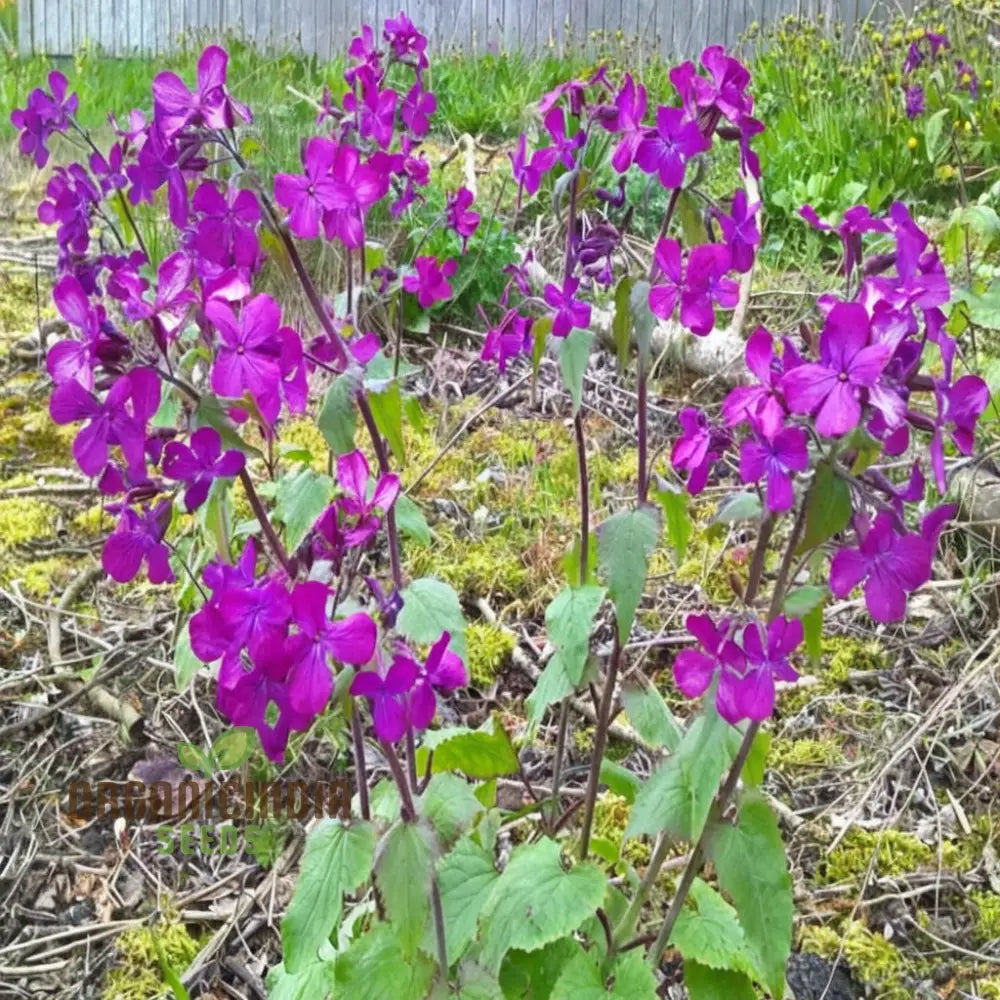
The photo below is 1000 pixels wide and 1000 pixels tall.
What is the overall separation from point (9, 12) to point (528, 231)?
908cm

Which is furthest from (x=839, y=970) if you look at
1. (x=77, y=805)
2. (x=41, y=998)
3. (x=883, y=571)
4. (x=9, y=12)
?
(x=9, y=12)

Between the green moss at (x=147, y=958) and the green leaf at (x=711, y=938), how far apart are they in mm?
762

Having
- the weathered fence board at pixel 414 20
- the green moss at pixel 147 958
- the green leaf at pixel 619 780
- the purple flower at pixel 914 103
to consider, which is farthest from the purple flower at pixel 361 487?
the weathered fence board at pixel 414 20

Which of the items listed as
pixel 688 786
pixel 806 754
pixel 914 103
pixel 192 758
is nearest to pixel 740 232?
pixel 688 786

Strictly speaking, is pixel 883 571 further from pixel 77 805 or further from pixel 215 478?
pixel 77 805

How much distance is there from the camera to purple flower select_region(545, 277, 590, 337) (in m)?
1.19

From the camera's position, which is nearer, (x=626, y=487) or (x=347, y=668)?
(x=347, y=668)

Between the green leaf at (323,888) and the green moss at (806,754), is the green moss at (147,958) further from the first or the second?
the green moss at (806,754)

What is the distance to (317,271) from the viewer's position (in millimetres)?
3529

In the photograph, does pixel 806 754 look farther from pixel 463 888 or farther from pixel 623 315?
pixel 623 315

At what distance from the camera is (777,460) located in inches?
35.2

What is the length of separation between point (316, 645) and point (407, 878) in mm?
295

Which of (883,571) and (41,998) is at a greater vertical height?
(883,571)

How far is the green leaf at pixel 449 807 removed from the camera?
3.61ft
